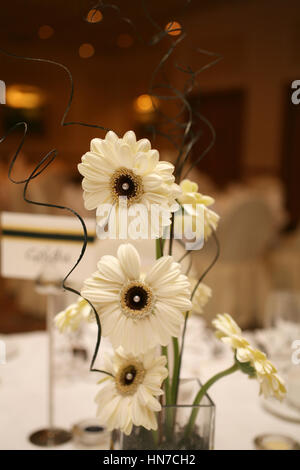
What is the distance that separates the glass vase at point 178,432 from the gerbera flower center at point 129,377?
80mm

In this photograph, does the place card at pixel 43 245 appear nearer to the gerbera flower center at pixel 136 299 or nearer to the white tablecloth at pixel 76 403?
the white tablecloth at pixel 76 403

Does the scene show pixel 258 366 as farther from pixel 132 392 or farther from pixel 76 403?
pixel 76 403

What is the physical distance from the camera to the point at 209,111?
298 inches

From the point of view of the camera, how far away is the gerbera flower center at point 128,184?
55 centimetres

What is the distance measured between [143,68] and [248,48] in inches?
119

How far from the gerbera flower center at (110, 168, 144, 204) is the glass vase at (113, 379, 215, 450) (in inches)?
11.6

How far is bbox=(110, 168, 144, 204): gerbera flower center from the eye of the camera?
553 mm

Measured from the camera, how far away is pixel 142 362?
2.04 feet

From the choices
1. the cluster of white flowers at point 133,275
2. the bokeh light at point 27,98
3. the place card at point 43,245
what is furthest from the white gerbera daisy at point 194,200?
the bokeh light at point 27,98

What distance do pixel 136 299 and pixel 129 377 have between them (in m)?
0.12

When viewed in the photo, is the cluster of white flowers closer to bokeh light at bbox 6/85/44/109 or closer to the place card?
the place card

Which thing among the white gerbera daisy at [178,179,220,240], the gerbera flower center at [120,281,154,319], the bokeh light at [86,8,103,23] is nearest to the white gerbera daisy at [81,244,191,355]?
the gerbera flower center at [120,281,154,319]

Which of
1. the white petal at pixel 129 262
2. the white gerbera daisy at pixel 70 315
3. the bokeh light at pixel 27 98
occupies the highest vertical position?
the bokeh light at pixel 27 98
